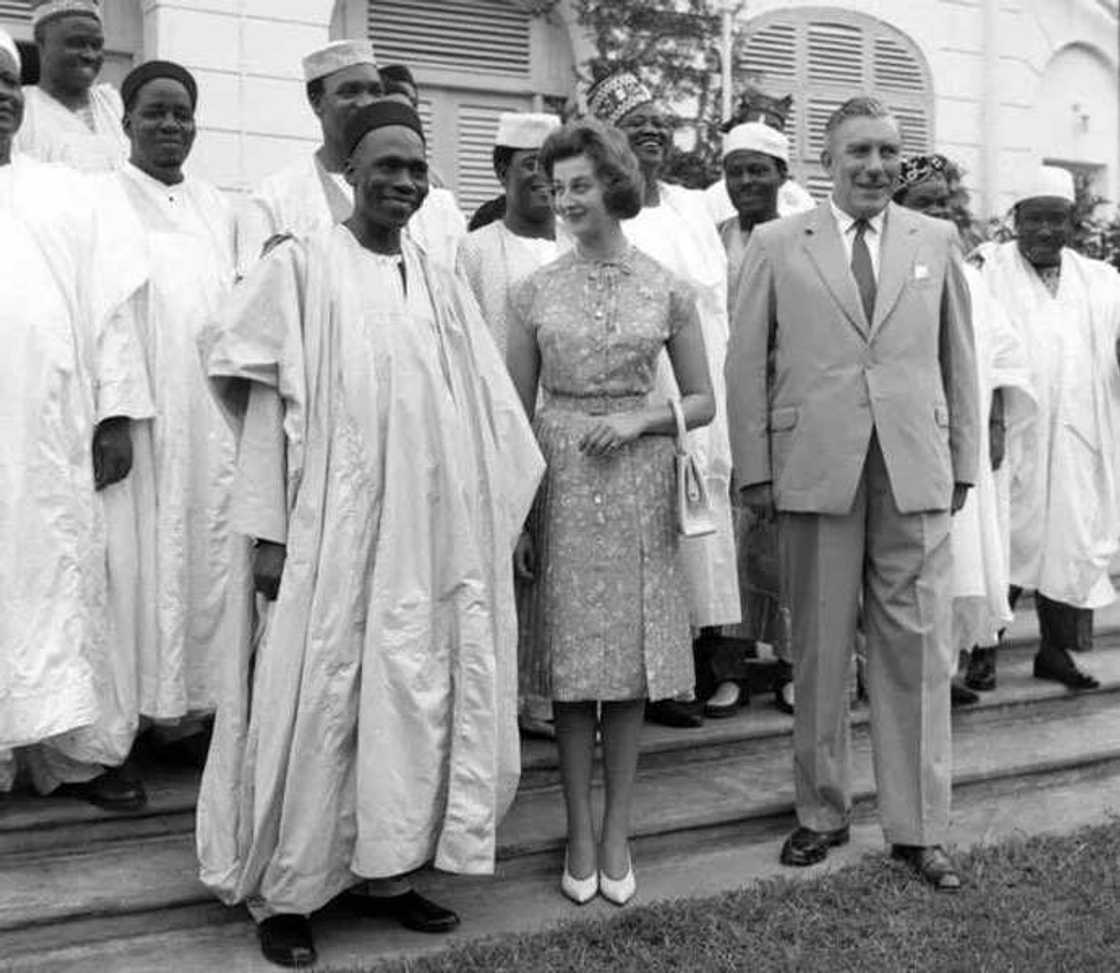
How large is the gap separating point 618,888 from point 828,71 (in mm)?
8163

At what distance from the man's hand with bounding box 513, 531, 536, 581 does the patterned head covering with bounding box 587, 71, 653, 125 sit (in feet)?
6.10

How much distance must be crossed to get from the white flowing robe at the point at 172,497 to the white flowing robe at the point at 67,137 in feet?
0.68

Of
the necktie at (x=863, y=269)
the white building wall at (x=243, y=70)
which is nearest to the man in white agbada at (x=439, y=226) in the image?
the necktie at (x=863, y=269)

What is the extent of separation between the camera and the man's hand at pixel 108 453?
4312 millimetres

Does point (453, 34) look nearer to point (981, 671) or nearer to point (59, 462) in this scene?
point (981, 671)

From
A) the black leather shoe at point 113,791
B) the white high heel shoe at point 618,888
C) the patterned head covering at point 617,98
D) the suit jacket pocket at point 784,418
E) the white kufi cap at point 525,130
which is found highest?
the patterned head covering at point 617,98

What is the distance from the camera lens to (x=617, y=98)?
17.9 feet

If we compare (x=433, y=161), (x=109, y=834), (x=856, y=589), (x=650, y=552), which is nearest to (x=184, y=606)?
(x=109, y=834)

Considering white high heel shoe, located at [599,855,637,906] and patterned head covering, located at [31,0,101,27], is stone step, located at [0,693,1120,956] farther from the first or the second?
patterned head covering, located at [31,0,101,27]

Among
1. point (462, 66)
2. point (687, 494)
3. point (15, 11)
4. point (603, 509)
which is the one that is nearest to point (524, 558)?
point (603, 509)

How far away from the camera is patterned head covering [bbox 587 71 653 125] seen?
5391 millimetres

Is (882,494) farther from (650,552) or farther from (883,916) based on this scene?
(883,916)

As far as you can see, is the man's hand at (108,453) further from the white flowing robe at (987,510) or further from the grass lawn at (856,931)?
the white flowing robe at (987,510)

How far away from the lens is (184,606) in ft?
14.8
